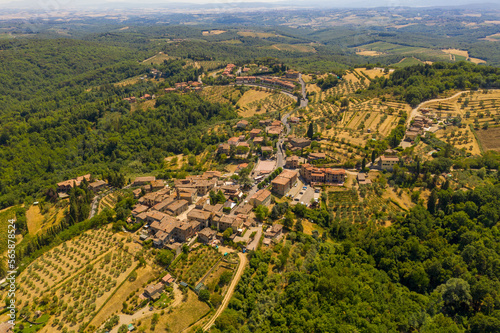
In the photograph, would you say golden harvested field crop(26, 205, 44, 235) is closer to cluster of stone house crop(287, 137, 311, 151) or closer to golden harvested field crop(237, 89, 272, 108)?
cluster of stone house crop(287, 137, 311, 151)

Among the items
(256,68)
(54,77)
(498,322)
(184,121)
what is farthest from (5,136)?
(498,322)

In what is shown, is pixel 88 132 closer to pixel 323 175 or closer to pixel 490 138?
pixel 323 175

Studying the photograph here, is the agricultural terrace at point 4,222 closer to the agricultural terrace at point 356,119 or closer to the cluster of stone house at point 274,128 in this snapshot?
the cluster of stone house at point 274,128

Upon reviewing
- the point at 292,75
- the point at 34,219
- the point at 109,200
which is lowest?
the point at 34,219

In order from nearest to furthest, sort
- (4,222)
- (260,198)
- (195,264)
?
(195,264) → (260,198) → (4,222)

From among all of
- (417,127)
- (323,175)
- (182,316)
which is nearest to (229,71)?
(417,127)

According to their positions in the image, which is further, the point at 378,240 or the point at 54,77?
the point at 54,77

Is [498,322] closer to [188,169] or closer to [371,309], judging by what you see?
[371,309]
